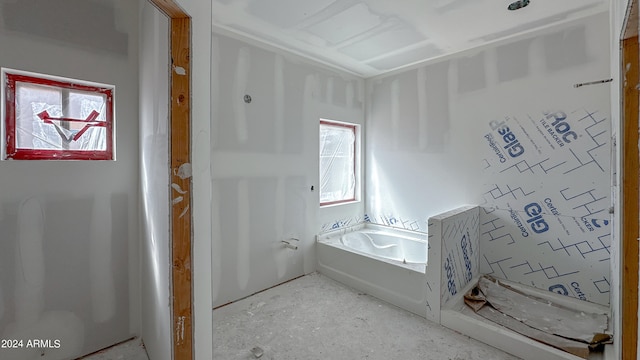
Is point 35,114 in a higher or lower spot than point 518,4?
lower

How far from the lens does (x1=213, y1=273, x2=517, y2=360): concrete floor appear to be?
1890 mm

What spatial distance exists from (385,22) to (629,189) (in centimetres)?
199

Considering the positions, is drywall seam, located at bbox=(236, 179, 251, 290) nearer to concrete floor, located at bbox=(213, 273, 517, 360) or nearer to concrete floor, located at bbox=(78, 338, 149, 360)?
concrete floor, located at bbox=(213, 273, 517, 360)

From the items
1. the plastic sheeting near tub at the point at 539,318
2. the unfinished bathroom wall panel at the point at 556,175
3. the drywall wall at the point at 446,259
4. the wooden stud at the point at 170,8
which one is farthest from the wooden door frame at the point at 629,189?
the wooden stud at the point at 170,8

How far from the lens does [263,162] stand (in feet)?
9.16

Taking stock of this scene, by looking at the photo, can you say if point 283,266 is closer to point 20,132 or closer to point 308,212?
point 308,212

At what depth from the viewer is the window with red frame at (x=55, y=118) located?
1.63 meters

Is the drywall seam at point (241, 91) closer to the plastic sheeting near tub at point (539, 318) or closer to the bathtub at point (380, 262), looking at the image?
the bathtub at point (380, 262)

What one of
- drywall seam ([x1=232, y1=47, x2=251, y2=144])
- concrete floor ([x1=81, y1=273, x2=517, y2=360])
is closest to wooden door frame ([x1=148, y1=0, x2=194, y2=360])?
concrete floor ([x1=81, y1=273, x2=517, y2=360])

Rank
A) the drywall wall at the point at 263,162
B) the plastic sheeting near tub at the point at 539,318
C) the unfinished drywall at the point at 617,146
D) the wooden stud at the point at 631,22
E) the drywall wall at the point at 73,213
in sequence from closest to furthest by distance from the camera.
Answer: the wooden stud at the point at 631,22 → the unfinished drywall at the point at 617,146 → the drywall wall at the point at 73,213 → the plastic sheeting near tub at the point at 539,318 → the drywall wall at the point at 263,162

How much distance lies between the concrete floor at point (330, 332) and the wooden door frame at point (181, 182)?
0.91m

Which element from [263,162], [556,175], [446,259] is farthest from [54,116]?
[556,175]

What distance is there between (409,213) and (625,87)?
2407 millimetres

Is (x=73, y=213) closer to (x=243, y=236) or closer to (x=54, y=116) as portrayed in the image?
(x=54, y=116)
